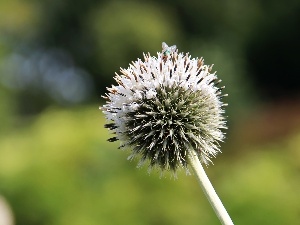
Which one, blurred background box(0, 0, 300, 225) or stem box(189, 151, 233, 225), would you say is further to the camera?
blurred background box(0, 0, 300, 225)

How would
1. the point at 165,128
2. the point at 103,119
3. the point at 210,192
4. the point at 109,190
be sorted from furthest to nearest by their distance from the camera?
the point at 103,119, the point at 109,190, the point at 165,128, the point at 210,192

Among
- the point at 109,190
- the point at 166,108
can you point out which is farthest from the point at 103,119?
the point at 166,108

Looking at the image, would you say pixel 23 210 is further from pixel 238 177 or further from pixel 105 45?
pixel 105 45

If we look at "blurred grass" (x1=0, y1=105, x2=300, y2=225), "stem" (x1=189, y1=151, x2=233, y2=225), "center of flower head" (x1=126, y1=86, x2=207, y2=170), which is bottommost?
"stem" (x1=189, y1=151, x2=233, y2=225)

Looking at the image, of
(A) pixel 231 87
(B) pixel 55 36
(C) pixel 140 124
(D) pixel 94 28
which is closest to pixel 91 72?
(D) pixel 94 28

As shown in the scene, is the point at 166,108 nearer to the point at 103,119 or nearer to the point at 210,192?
the point at 210,192

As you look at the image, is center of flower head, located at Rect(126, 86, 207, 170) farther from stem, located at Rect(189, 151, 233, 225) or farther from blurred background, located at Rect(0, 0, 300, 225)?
blurred background, located at Rect(0, 0, 300, 225)

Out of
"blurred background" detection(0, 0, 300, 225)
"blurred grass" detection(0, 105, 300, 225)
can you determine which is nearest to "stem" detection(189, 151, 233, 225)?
"blurred background" detection(0, 0, 300, 225)
